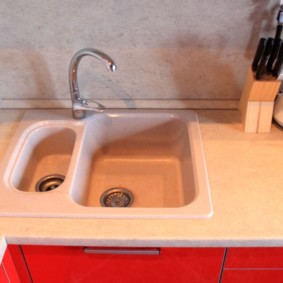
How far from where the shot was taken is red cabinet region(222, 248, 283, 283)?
0.85 m

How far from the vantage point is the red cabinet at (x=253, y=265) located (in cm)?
85

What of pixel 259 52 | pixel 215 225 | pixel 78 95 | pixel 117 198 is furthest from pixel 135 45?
pixel 215 225

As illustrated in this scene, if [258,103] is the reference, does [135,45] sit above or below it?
above

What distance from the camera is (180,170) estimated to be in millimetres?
1204

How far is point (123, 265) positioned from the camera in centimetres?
89

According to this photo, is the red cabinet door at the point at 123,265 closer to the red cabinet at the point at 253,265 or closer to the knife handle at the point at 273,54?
the red cabinet at the point at 253,265

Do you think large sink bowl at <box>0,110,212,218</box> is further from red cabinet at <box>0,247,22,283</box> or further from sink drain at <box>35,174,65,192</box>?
red cabinet at <box>0,247,22,283</box>

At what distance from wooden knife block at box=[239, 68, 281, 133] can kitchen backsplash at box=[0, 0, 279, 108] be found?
123 mm

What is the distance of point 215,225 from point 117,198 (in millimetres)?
414

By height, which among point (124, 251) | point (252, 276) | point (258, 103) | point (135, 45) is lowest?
point (252, 276)

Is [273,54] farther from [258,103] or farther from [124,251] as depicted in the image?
[124,251]

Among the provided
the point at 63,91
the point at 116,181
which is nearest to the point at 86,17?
the point at 63,91

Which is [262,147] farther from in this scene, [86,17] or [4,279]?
[4,279]

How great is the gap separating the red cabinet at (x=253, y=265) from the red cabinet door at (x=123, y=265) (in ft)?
0.10
